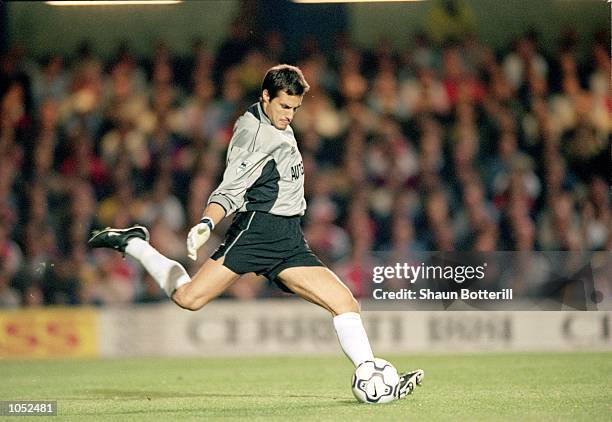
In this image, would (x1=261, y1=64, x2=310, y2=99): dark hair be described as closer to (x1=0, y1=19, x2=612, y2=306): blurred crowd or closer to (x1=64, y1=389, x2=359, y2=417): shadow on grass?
(x1=64, y1=389, x2=359, y2=417): shadow on grass

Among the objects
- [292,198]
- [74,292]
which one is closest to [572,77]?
[74,292]

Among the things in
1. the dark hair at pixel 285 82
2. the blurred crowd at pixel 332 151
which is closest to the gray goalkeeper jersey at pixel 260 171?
the dark hair at pixel 285 82

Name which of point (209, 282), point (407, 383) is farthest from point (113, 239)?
point (407, 383)

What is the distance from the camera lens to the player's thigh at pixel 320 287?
22.7 feet

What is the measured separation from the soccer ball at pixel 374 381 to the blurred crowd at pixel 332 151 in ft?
16.3

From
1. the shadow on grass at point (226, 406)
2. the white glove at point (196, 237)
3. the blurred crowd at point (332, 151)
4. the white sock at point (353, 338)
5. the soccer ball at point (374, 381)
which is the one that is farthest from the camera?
the blurred crowd at point (332, 151)

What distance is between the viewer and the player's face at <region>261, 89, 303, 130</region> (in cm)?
682

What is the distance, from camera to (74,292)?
1209 centimetres

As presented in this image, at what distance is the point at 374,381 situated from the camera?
22.1 ft

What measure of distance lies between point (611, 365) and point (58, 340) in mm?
5612

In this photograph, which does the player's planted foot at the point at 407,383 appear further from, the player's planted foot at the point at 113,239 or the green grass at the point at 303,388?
the player's planted foot at the point at 113,239

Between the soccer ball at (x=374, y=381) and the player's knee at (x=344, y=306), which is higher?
the player's knee at (x=344, y=306)

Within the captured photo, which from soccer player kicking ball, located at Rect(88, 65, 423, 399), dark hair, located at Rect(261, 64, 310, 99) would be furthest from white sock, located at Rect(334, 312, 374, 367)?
dark hair, located at Rect(261, 64, 310, 99)

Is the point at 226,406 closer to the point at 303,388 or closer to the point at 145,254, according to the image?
the point at 145,254
